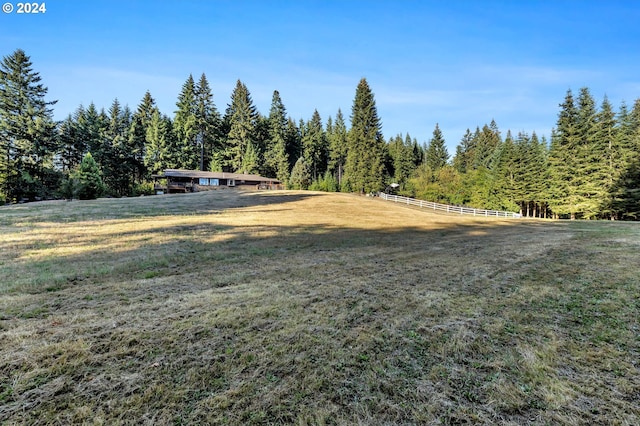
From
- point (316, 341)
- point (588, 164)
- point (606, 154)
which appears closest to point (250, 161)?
point (588, 164)

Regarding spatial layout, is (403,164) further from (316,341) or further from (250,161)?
(316,341)

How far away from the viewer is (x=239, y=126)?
195 ft

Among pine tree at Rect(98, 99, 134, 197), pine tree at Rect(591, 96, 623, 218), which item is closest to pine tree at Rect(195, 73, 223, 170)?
pine tree at Rect(98, 99, 134, 197)

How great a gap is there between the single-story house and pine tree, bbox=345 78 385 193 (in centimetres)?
1417

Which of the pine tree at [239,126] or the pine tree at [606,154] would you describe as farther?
the pine tree at [239,126]

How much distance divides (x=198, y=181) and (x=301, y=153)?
3234cm

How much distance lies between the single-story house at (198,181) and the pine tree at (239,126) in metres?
12.0

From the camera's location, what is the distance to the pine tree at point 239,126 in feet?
195

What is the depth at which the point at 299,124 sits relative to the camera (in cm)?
7550

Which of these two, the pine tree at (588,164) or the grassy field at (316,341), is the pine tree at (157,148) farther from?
the pine tree at (588,164)

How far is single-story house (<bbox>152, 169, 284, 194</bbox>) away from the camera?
40.9m

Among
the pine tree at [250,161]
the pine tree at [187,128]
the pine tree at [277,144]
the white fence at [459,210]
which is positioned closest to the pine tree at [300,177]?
the pine tree at [277,144]

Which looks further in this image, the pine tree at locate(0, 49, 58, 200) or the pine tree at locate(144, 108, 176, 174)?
the pine tree at locate(144, 108, 176, 174)

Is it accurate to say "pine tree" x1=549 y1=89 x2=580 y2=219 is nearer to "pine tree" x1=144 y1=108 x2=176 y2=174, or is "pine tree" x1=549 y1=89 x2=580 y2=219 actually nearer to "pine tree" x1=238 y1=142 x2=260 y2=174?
"pine tree" x1=238 y1=142 x2=260 y2=174
